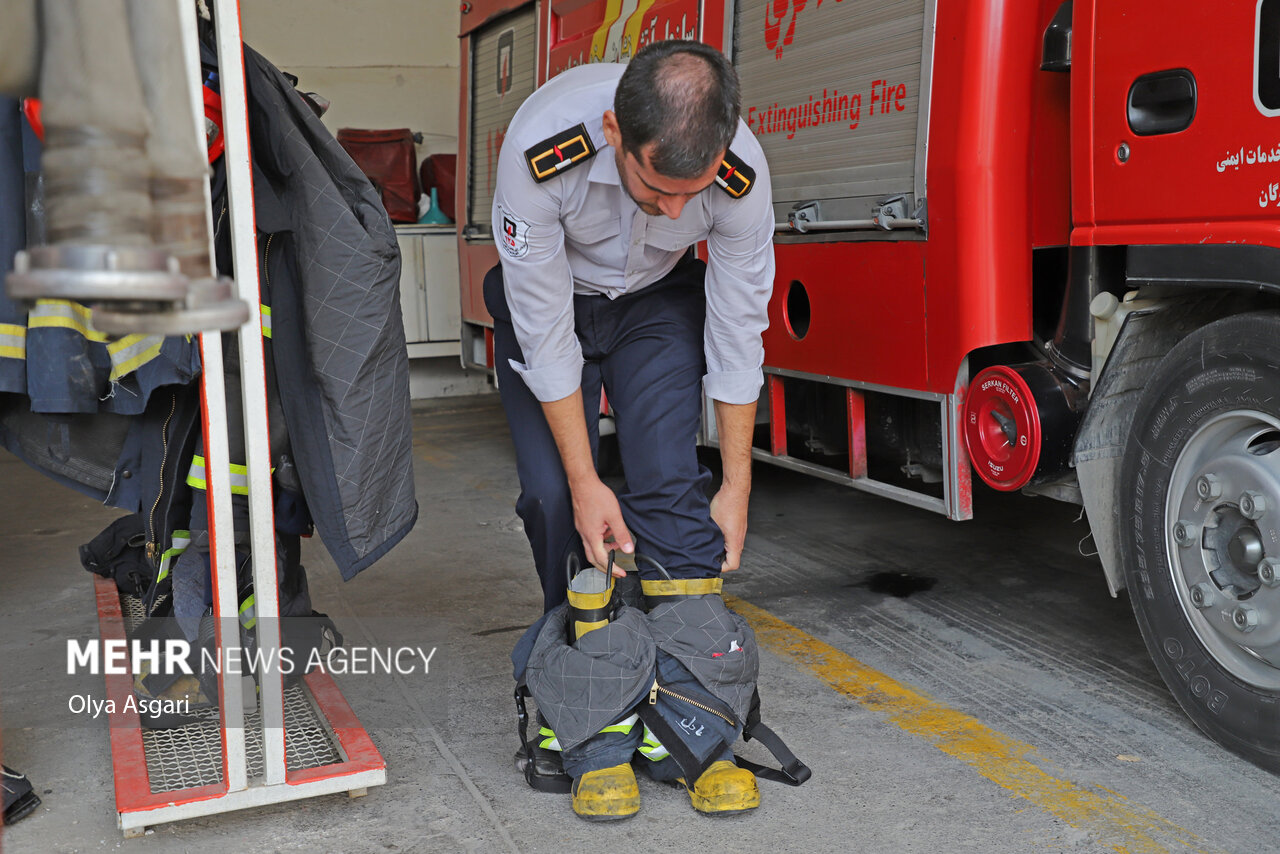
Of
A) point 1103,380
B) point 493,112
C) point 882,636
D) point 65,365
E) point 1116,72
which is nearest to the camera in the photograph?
point 65,365

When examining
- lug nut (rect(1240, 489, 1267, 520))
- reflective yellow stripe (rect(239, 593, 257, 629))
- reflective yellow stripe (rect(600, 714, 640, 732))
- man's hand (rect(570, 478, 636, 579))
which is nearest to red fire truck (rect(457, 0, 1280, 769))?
lug nut (rect(1240, 489, 1267, 520))

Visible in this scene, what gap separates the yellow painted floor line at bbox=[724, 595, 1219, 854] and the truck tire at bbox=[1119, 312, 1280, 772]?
1.08 feet

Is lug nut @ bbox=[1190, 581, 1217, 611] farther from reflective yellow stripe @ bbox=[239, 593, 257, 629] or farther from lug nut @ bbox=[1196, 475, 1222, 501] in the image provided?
reflective yellow stripe @ bbox=[239, 593, 257, 629]

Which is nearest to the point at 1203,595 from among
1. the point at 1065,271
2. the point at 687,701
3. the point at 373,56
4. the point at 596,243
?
the point at 1065,271

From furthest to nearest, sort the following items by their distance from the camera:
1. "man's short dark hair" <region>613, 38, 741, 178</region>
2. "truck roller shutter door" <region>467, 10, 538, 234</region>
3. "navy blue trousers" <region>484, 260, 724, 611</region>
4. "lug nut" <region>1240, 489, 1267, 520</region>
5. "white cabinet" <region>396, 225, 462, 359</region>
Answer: "white cabinet" <region>396, 225, 462, 359</region> → "truck roller shutter door" <region>467, 10, 538, 234</region> → "navy blue trousers" <region>484, 260, 724, 611</region> → "lug nut" <region>1240, 489, 1267, 520</region> → "man's short dark hair" <region>613, 38, 741, 178</region>

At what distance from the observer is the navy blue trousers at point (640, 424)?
2.36 meters

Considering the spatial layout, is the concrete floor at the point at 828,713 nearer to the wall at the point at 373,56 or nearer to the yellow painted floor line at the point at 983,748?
the yellow painted floor line at the point at 983,748

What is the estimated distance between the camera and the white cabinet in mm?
7492

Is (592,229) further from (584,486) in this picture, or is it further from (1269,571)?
(1269,571)

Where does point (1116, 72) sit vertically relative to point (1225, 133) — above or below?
above

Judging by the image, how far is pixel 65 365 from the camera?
2.09m

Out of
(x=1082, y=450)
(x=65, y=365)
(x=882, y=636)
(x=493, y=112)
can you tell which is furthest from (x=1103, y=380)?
(x=493, y=112)

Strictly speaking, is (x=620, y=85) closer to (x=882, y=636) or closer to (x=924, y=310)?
(x=924, y=310)

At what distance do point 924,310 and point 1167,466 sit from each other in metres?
0.70
